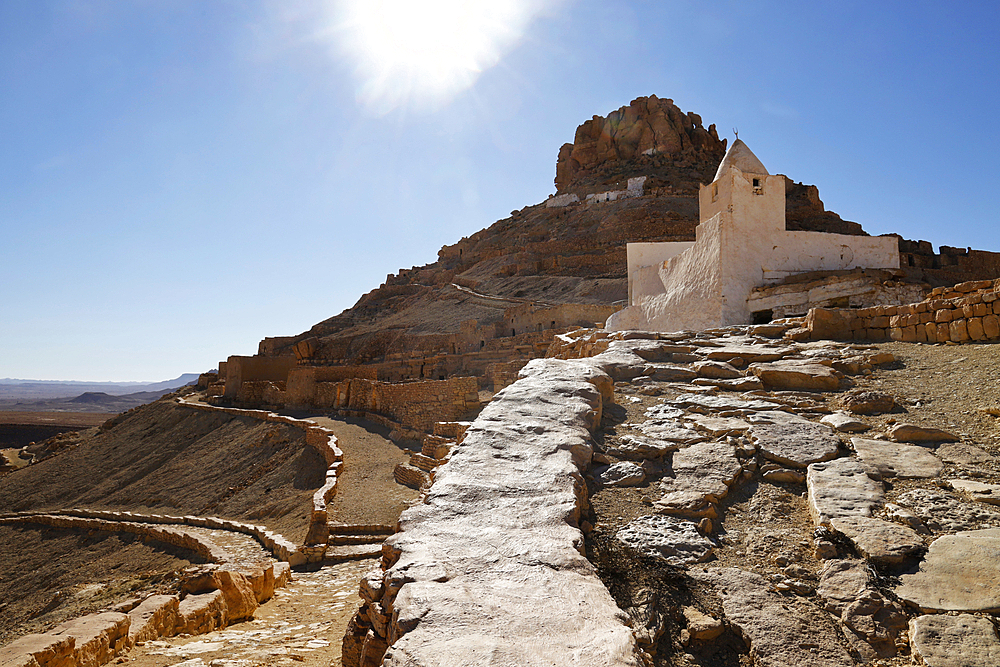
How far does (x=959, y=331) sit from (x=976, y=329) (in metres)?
0.17

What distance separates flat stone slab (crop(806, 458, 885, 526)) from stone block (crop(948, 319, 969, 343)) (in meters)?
3.41

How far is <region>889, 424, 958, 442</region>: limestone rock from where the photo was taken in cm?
362

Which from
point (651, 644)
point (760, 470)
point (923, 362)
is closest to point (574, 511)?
point (651, 644)

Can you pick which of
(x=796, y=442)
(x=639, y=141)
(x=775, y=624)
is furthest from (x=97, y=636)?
(x=639, y=141)

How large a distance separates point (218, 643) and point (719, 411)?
17.1ft

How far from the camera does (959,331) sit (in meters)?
5.67

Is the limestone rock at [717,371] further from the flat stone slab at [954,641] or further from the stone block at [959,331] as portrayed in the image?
the flat stone slab at [954,641]

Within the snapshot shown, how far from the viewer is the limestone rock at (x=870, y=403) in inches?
168

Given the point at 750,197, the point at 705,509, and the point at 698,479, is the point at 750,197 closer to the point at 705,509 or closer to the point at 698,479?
the point at 698,479

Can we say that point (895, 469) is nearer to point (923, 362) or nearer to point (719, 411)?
point (719, 411)

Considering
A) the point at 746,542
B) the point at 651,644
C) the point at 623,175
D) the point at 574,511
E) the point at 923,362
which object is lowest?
the point at 651,644

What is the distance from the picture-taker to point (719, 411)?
4.54 meters

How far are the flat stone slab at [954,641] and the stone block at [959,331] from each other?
4643mm

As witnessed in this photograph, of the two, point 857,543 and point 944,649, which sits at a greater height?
point 857,543
